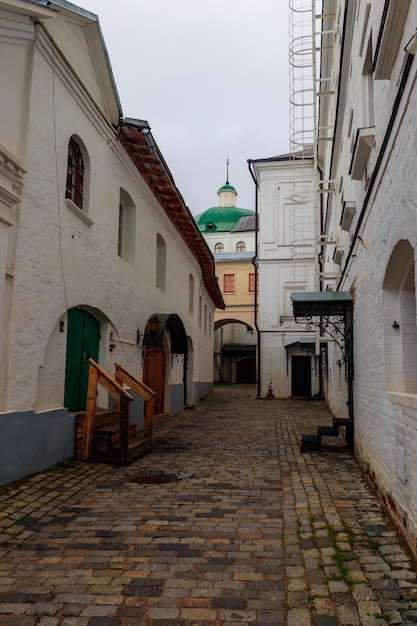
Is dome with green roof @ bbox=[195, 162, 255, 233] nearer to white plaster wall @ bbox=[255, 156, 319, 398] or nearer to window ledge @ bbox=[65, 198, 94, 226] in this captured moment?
white plaster wall @ bbox=[255, 156, 319, 398]

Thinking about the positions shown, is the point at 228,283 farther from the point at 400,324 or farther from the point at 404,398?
the point at 404,398

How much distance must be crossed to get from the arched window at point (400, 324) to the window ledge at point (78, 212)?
4.87 meters

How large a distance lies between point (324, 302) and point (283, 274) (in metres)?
15.0

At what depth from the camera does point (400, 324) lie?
5051 millimetres

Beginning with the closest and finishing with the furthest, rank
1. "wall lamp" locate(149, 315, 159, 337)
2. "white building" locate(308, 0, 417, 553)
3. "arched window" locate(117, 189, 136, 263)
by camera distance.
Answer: "white building" locate(308, 0, 417, 553) < "arched window" locate(117, 189, 136, 263) < "wall lamp" locate(149, 315, 159, 337)

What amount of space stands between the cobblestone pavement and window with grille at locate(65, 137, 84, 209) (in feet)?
14.1

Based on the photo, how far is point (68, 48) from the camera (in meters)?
7.71

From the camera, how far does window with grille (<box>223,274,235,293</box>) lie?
32906 mm

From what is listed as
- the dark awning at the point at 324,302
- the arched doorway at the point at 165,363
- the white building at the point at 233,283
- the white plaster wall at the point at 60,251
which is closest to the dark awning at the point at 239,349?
the white building at the point at 233,283

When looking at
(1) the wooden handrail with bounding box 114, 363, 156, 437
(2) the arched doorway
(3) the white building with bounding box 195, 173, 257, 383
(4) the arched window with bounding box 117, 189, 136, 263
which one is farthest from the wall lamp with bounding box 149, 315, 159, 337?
(3) the white building with bounding box 195, 173, 257, 383

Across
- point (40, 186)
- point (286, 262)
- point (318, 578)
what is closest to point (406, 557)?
point (318, 578)

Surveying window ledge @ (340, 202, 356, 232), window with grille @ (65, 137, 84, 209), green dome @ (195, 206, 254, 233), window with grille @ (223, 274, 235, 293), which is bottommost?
window ledge @ (340, 202, 356, 232)

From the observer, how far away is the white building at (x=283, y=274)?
2264 cm

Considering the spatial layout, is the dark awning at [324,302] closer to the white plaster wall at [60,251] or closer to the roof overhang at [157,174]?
the white plaster wall at [60,251]
